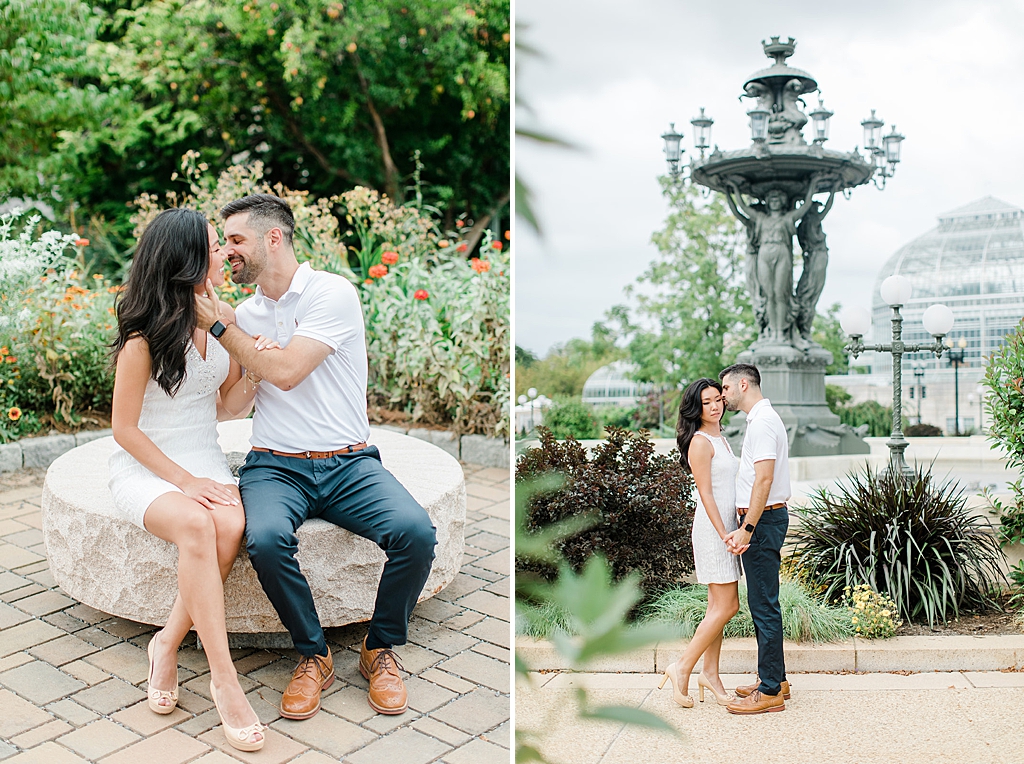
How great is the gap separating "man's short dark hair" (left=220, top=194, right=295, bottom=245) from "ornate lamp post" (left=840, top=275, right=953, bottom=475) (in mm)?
4207

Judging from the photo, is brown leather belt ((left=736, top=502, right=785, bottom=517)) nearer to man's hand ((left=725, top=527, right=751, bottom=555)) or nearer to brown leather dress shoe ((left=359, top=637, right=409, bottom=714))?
man's hand ((left=725, top=527, right=751, bottom=555))

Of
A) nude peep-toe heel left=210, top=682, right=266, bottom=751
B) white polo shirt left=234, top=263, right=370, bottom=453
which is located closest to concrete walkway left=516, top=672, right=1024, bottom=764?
nude peep-toe heel left=210, top=682, right=266, bottom=751

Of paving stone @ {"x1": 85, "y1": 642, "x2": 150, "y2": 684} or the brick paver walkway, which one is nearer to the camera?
the brick paver walkway

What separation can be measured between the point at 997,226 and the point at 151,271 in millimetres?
33903

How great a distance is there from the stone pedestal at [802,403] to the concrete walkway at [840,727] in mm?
5501

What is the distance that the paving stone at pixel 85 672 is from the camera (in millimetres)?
2770

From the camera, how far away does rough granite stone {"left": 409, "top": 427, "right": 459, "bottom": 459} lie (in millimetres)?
5552

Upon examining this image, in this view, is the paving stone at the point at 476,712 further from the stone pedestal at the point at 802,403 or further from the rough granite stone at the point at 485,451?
the stone pedestal at the point at 802,403

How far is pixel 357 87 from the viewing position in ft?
36.4

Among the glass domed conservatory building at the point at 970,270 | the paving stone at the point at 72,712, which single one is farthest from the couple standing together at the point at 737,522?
the glass domed conservatory building at the point at 970,270

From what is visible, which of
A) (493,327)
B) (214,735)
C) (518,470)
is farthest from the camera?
(493,327)

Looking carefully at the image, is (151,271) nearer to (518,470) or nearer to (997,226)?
(518,470)

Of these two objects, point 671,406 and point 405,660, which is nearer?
point 405,660

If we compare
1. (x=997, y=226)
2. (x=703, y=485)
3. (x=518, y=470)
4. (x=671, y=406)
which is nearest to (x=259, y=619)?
(x=703, y=485)
